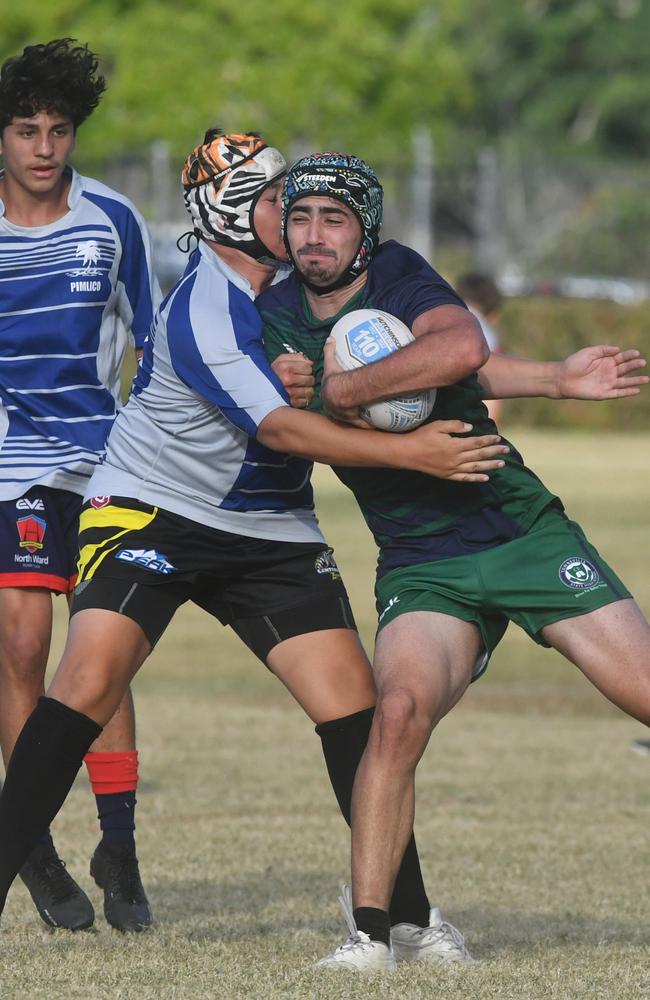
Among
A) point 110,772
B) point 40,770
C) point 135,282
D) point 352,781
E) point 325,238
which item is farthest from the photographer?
point 135,282

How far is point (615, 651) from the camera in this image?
193 inches

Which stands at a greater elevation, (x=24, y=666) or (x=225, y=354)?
(x=225, y=354)

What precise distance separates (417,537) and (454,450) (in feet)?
1.40

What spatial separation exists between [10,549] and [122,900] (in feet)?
3.69

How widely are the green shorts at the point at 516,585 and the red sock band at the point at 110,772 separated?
1171 millimetres

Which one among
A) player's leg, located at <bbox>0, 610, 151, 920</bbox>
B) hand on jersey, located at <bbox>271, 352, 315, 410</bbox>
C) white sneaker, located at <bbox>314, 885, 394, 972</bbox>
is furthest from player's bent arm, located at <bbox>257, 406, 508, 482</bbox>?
white sneaker, located at <bbox>314, 885, 394, 972</bbox>

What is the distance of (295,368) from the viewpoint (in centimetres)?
495

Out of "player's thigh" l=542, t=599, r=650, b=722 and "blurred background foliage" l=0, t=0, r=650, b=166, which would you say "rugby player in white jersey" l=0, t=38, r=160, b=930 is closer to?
"player's thigh" l=542, t=599, r=650, b=722

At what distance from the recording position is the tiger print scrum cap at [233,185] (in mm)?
5168

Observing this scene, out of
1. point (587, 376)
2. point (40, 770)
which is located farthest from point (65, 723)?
point (587, 376)

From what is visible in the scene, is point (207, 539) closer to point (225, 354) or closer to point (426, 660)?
point (225, 354)

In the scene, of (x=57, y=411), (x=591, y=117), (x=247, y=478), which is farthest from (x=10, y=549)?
(x=591, y=117)

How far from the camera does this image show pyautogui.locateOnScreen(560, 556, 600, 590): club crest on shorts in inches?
195

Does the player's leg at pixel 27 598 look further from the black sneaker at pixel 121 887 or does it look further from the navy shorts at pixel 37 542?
the black sneaker at pixel 121 887
